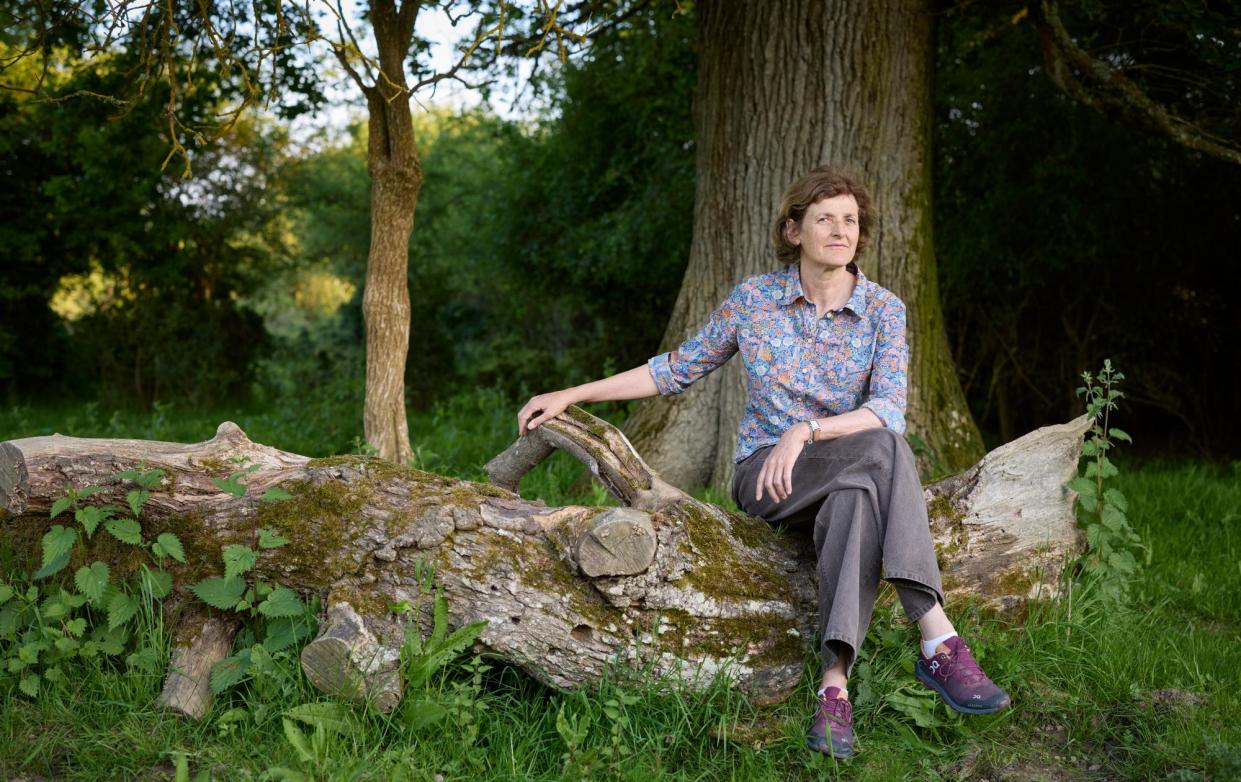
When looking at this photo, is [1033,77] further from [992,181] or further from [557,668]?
[557,668]

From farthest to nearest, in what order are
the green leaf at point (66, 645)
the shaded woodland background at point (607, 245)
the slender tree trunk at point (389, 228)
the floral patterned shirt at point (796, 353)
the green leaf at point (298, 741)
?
1. the shaded woodland background at point (607, 245)
2. the slender tree trunk at point (389, 228)
3. the floral patterned shirt at point (796, 353)
4. the green leaf at point (66, 645)
5. the green leaf at point (298, 741)

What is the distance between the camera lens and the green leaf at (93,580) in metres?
3.33

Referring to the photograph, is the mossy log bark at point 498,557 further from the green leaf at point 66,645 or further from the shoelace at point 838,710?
the green leaf at point 66,645

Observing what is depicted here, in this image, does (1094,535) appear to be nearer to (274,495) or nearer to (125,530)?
(274,495)

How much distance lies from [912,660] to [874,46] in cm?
360

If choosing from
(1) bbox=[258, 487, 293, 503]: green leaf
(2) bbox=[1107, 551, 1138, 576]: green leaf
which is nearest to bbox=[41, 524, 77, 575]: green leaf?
(1) bbox=[258, 487, 293, 503]: green leaf

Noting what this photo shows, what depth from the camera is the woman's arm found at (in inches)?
149

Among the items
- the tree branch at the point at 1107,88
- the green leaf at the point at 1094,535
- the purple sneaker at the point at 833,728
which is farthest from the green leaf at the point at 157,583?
the tree branch at the point at 1107,88

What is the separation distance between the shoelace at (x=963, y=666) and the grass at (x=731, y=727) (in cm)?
14

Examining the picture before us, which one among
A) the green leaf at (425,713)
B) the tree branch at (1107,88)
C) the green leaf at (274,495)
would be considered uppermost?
the tree branch at (1107,88)

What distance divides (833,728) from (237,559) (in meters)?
2.00

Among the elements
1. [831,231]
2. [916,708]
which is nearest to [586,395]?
[831,231]

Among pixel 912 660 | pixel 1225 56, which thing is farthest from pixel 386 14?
pixel 1225 56

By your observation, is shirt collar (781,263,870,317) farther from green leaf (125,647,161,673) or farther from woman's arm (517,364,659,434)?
green leaf (125,647,161,673)
